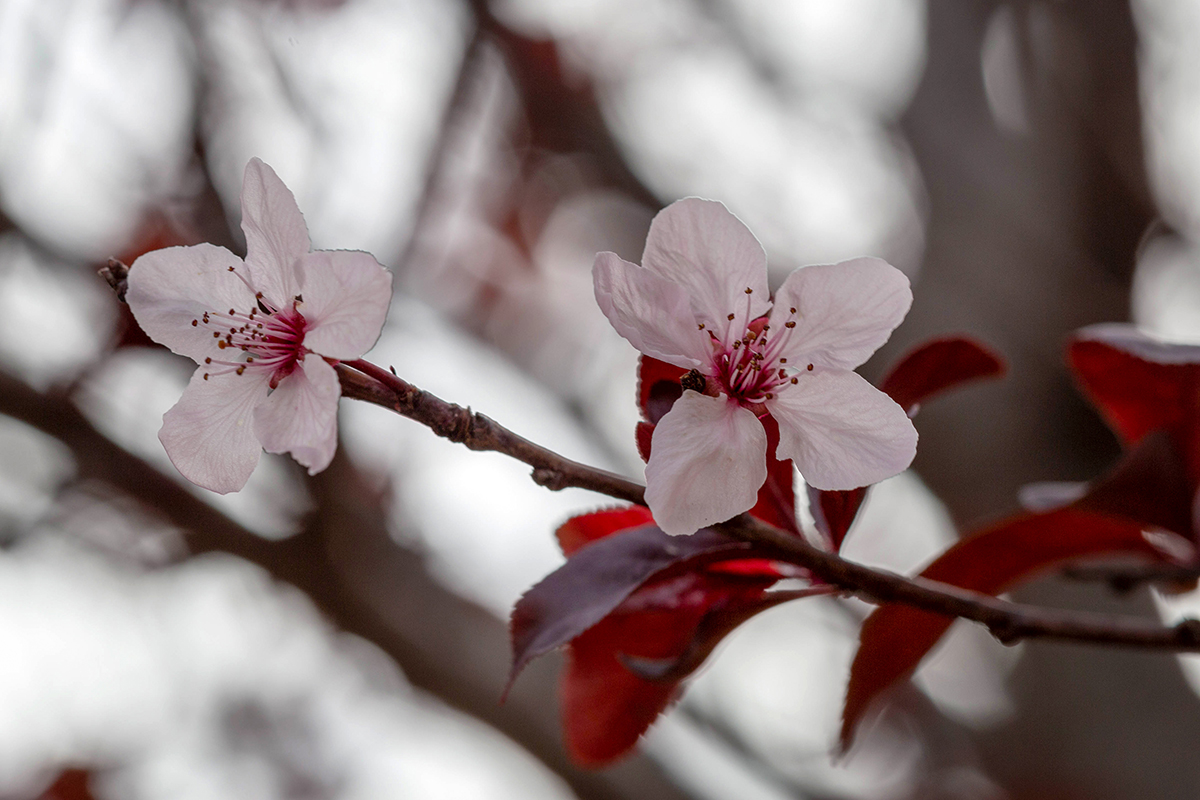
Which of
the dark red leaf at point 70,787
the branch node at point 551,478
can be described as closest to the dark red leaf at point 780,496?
the branch node at point 551,478

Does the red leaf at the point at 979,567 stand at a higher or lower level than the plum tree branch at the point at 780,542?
lower

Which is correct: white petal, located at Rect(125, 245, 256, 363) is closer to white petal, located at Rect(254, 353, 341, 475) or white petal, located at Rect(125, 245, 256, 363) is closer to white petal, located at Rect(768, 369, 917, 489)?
white petal, located at Rect(254, 353, 341, 475)

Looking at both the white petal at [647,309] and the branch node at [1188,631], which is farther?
the branch node at [1188,631]

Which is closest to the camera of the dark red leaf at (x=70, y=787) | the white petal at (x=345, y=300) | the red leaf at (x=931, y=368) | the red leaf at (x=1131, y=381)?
the white petal at (x=345, y=300)

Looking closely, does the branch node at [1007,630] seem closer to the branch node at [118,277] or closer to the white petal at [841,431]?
the white petal at [841,431]

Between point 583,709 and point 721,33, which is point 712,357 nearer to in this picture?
point 583,709
